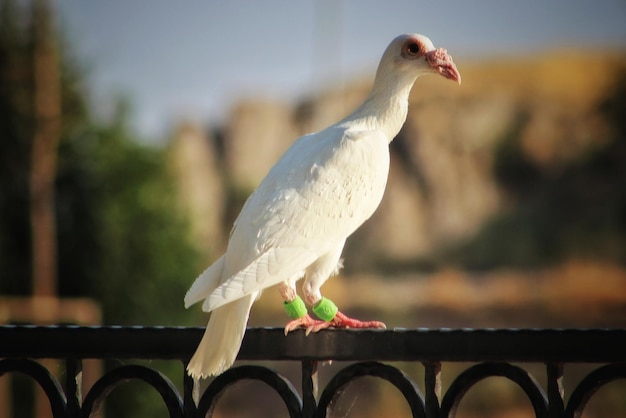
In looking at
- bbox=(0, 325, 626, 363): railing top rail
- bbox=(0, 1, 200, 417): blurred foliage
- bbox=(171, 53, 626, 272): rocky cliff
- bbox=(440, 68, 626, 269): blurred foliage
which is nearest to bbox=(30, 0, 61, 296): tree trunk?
bbox=(0, 1, 200, 417): blurred foliage

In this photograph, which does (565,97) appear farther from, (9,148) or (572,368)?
(9,148)

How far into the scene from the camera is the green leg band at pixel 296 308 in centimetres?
238

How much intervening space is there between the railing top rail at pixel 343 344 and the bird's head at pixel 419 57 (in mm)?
1176

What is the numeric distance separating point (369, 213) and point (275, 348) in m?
0.91

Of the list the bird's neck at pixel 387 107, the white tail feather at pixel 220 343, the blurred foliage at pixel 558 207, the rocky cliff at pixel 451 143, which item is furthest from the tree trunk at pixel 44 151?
the blurred foliage at pixel 558 207

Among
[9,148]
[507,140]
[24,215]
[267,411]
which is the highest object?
[507,140]

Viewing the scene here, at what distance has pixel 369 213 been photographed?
8.63ft

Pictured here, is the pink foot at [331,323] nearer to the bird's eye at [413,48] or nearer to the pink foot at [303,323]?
the pink foot at [303,323]

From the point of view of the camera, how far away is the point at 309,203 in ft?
8.30

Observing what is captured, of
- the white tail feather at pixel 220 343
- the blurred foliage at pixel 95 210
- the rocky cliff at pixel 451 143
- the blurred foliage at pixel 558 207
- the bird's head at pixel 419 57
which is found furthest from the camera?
the rocky cliff at pixel 451 143

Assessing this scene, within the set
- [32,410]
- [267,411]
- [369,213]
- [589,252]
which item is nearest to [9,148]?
[32,410]

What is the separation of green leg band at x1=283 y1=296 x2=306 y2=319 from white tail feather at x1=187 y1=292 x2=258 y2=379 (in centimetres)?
27

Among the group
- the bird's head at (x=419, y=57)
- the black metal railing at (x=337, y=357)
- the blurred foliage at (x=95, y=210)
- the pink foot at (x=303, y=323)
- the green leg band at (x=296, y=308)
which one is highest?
the blurred foliage at (x=95, y=210)

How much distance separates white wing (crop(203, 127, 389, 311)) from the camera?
2383 millimetres
